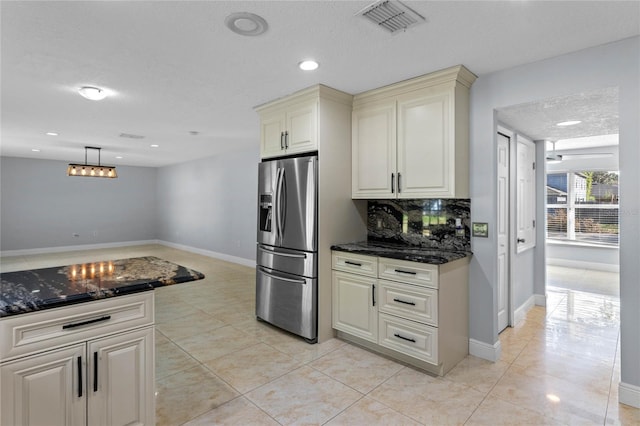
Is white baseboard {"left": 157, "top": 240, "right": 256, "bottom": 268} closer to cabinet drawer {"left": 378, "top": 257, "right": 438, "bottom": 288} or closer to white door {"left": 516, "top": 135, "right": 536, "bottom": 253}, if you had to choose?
cabinet drawer {"left": 378, "top": 257, "right": 438, "bottom": 288}

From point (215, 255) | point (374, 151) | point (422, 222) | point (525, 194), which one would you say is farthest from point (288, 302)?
point (215, 255)

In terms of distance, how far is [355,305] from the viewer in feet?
10.3

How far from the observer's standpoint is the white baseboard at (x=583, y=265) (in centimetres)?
649

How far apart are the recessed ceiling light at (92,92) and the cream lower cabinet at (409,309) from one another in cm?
293

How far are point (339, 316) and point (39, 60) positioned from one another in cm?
337

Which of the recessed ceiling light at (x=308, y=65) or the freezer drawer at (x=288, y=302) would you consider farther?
the freezer drawer at (x=288, y=302)

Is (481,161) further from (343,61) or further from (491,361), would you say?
(491,361)

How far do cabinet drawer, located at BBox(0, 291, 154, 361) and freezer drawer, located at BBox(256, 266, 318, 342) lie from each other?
167 cm

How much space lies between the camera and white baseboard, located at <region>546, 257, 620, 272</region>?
6.49 meters

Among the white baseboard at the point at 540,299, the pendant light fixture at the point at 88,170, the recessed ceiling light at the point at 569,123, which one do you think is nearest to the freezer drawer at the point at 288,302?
the recessed ceiling light at the point at 569,123

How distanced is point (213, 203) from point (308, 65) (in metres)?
5.96

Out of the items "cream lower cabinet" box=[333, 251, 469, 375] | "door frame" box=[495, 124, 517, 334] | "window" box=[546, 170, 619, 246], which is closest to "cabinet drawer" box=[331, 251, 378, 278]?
"cream lower cabinet" box=[333, 251, 469, 375]

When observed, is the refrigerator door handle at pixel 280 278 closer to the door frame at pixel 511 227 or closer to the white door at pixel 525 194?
the door frame at pixel 511 227

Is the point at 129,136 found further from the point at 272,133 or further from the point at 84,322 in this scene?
the point at 84,322
